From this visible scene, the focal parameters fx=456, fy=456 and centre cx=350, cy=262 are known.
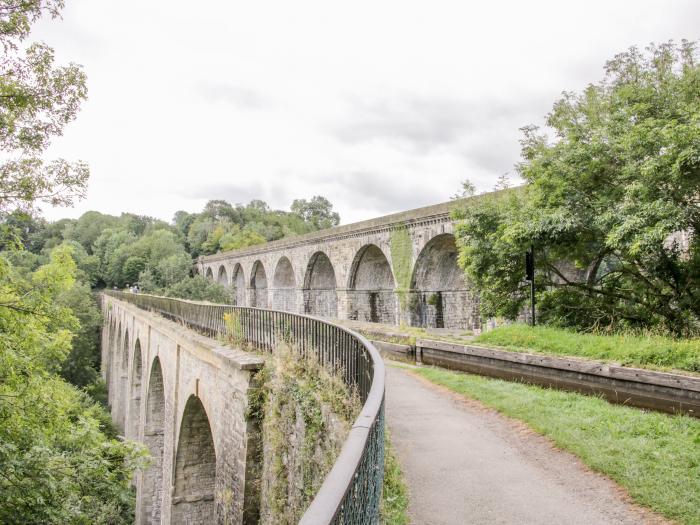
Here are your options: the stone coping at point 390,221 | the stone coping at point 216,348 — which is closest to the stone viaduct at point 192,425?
the stone coping at point 216,348

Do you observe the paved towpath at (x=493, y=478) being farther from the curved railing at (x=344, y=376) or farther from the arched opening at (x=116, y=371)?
the arched opening at (x=116, y=371)

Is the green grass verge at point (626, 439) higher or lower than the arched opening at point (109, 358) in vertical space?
higher

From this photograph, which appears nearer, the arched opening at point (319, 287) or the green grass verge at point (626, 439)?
the green grass verge at point (626, 439)

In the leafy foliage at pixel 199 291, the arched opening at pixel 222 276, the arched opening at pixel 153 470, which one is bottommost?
the arched opening at pixel 153 470

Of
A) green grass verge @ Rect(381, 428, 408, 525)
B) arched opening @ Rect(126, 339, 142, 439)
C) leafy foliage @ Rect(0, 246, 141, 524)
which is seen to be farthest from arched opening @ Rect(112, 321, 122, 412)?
green grass verge @ Rect(381, 428, 408, 525)

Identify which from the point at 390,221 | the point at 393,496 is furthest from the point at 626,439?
the point at 390,221

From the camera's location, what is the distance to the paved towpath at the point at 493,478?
3.54 m

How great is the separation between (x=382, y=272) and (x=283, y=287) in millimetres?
12624

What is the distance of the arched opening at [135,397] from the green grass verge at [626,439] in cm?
1435

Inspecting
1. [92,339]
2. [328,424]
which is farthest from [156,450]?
[92,339]

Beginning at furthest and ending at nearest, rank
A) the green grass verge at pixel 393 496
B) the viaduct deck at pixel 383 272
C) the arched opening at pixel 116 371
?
the arched opening at pixel 116 371 < the viaduct deck at pixel 383 272 < the green grass verge at pixel 393 496

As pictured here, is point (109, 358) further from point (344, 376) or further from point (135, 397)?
point (344, 376)

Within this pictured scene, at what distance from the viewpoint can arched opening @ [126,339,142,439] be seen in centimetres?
1719

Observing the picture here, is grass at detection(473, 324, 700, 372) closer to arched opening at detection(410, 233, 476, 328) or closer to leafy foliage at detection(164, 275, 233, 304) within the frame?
arched opening at detection(410, 233, 476, 328)
